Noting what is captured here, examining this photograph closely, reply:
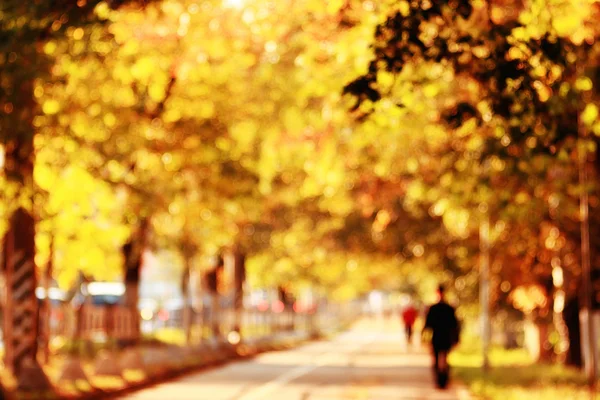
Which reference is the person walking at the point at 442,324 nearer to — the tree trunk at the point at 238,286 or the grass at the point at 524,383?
the grass at the point at 524,383

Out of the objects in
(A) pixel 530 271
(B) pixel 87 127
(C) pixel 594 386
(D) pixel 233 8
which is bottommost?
(C) pixel 594 386

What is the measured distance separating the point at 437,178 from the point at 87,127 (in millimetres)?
7143

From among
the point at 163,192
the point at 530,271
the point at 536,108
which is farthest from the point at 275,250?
the point at 536,108

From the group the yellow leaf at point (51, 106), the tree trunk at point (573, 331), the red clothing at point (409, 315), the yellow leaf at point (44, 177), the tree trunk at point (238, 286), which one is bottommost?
the tree trunk at point (573, 331)

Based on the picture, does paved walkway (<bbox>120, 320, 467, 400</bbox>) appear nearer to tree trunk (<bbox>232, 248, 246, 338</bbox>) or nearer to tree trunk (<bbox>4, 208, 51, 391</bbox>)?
tree trunk (<bbox>4, 208, 51, 391</bbox>)

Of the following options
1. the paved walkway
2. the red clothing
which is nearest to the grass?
the paved walkway

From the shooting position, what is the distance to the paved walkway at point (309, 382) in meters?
26.2

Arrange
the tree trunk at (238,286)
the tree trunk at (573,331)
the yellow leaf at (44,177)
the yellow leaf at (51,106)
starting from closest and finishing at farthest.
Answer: the yellow leaf at (51,106), the yellow leaf at (44,177), the tree trunk at (573,331), the tree trunk at (238,286)

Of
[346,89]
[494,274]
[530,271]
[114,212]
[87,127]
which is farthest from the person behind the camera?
[494,274]

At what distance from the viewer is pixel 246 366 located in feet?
132

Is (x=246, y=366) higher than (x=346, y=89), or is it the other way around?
(x=346, y=89)

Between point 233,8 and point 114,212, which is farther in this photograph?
point 114,212

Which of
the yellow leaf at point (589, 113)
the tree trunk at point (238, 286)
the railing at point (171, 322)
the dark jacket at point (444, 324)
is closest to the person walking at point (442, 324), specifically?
the dark jacket at point (444, 324)

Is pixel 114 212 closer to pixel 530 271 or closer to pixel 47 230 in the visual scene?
pixel 47 230
